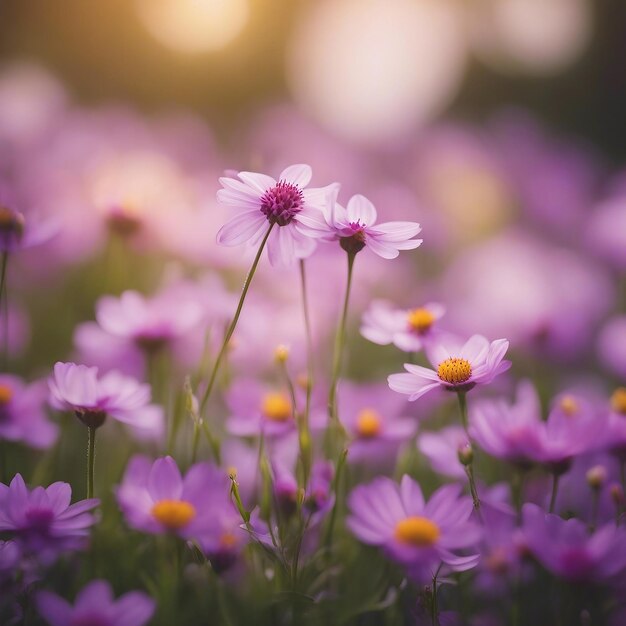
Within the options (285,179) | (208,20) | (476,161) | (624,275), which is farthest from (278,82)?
(285,179)

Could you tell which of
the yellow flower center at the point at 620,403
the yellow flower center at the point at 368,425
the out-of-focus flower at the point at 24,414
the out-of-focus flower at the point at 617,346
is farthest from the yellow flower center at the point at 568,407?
the out-of-focus flower at the point at 24,414

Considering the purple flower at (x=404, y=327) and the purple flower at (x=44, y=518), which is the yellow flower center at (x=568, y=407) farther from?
the purple flower at (x=44, y=518)

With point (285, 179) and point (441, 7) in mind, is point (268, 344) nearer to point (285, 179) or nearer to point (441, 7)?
point (285, 179)

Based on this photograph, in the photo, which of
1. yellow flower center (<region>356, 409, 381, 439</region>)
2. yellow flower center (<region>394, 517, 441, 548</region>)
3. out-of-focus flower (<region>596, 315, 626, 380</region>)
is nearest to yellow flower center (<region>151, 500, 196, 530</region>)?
yellow flower center (<region>394, 517, 441, 548</region>)

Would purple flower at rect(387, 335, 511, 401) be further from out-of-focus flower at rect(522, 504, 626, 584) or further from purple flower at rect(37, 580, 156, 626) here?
purple flower at rect(37, 580, 156, 626)

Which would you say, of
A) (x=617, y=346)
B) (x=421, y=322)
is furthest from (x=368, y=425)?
(x=617, y=346)
